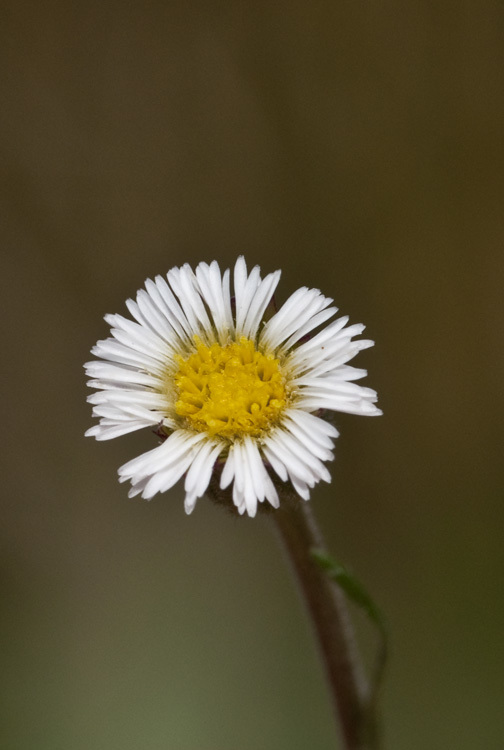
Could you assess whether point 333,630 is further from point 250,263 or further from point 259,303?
point 250,263

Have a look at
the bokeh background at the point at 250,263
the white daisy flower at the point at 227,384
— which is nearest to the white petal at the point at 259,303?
the white daisy flower at the point at 227,384

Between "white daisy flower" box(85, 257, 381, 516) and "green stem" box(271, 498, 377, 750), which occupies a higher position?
"white daisy flower" box(85, 257, 381, 516)

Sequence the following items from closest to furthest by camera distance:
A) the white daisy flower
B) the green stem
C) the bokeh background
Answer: the white daisy flower < the green stem < the bokeh background

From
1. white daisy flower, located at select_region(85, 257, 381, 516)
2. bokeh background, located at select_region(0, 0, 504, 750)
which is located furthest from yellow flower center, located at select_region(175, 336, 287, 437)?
bokeh background, located at select_region(0, 0, 504, 750)

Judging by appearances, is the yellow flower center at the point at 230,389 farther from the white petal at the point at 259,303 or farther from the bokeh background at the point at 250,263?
the bokeh background at the point at 250,263

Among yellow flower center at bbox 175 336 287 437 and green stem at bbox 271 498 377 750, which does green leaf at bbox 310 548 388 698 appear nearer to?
green stem at bbox 271 498 377 750

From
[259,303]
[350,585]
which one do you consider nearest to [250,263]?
[259,303]

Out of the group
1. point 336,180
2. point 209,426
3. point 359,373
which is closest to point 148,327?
point 209,426
